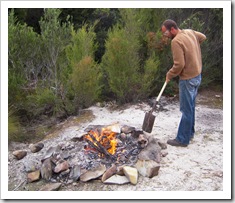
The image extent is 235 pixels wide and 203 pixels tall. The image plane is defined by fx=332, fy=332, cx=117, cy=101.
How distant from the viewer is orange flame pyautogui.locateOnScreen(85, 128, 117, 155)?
4551 mm

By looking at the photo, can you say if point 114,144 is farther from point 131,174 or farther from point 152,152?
point 131,174

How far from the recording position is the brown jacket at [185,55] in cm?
445

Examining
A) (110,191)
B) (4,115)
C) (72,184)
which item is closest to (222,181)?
(110,191)

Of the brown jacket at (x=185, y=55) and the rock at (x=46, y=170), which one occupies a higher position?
the brown jacket at (x=185, y=55)

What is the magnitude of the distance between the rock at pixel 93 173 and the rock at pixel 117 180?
146 millimetres

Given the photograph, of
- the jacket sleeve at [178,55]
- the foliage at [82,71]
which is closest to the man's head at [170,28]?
the jacket sleeve at [178,55]

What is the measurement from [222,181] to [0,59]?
11.2ft

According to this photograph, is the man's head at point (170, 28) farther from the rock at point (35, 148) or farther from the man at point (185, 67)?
the rock at point (35, 148)

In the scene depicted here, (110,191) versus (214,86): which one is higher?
(214,86)

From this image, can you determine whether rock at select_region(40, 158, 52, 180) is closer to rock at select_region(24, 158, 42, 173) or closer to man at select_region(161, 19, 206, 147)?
rock at select_region(24, 158, 42, 173)

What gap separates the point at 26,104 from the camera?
6.49m

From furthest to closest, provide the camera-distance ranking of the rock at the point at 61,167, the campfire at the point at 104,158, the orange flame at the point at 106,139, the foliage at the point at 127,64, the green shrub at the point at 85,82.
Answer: the foliage at the point at 127,64, the green shrub at the point at 85,82, the orange flame at the point at 106,139, the rock at the point at 61,167, the campfire at the point at 104,158

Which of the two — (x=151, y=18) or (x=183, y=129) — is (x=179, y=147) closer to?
(x=183, y=129)

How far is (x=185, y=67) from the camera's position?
4613mm
